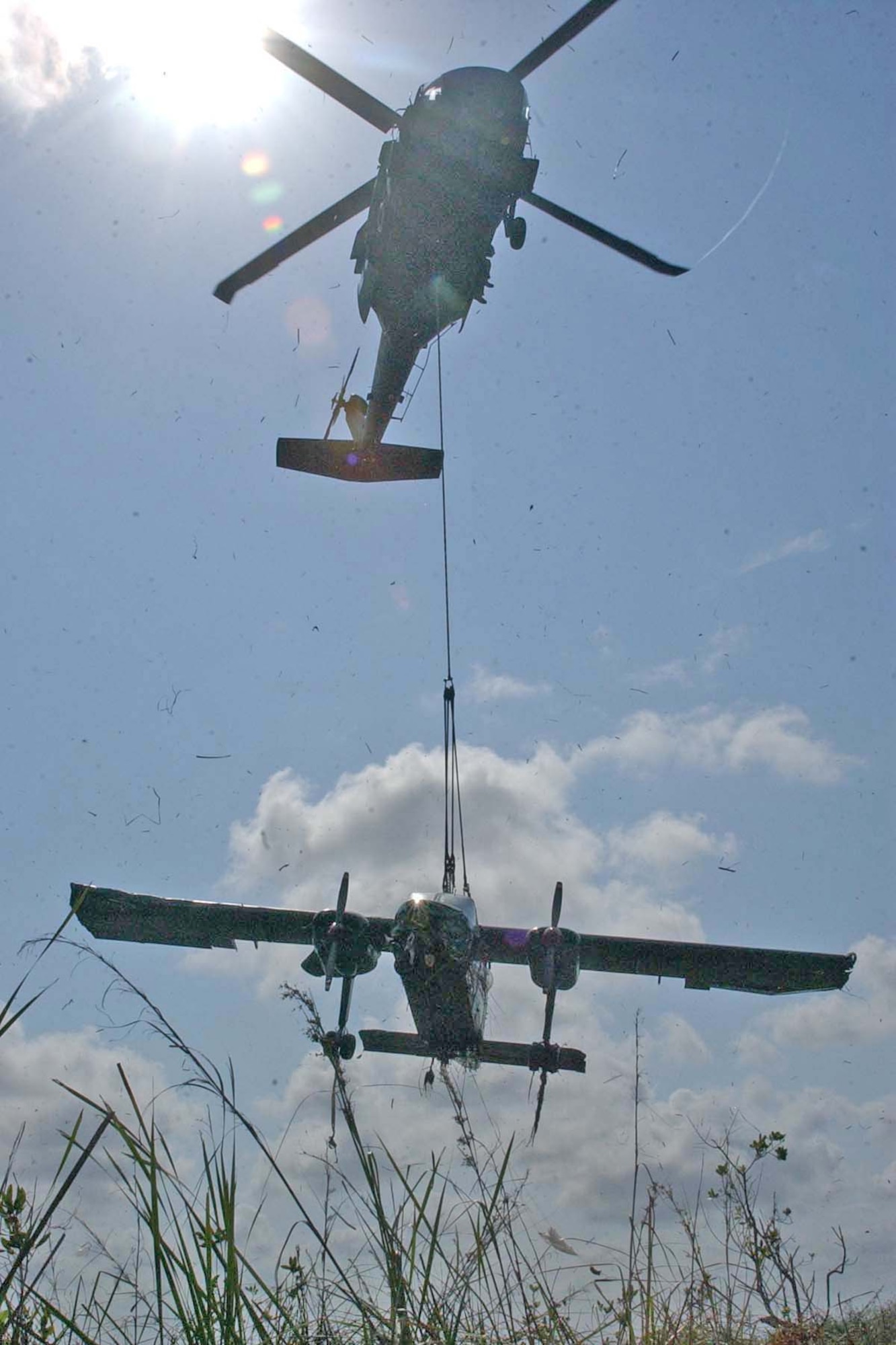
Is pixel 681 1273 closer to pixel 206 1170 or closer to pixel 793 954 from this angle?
pixel 206 1170

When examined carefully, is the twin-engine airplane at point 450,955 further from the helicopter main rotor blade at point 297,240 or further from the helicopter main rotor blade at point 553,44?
the helicopter main rotor blade at point 553,44

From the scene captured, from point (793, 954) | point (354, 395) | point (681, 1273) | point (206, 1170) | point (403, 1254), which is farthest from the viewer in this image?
point (354, 395)

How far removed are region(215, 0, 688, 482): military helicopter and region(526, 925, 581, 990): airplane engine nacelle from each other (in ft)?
27.9

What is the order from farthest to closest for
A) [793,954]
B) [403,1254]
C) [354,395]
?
[354,395], [793,954], [403,1254]

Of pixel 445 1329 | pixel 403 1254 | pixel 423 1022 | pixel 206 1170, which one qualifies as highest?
pixel 423 1022

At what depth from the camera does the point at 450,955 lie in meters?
11.8

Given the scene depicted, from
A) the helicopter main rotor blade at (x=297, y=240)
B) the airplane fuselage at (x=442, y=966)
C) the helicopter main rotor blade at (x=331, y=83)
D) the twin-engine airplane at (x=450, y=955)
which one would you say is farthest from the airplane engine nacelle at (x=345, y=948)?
the helicopter main rotor blade at (x=331, y=83)

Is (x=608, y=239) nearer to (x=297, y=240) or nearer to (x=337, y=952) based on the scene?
(x=297, y=240)

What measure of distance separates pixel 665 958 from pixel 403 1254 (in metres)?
13.3

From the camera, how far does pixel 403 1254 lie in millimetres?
2387

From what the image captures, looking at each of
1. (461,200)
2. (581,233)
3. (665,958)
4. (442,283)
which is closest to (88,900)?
(665,958)

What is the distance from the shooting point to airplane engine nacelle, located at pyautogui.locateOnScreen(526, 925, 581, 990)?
→ 13.6 meters

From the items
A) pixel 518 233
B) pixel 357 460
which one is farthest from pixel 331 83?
pixel 357 460

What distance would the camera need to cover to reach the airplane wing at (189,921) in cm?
1506
